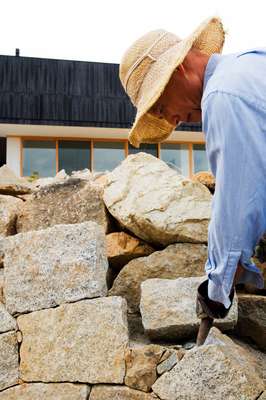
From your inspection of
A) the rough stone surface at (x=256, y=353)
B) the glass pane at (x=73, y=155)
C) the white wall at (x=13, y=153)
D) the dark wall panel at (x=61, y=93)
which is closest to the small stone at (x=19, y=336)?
the rough stone surface at (x=256, y=353)

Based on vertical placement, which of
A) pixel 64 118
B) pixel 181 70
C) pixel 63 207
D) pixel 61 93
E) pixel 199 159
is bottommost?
pixel 199 159

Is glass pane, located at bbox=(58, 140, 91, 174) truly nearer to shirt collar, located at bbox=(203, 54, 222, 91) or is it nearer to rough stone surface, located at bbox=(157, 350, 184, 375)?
rough stone surface, located at bbox=(157, 350, 184, 375)

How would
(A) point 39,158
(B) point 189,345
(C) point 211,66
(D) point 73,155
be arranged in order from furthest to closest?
(D) point 73,155 → (A) point 39,158 → (B) point 189,345 → (C) point 211,66

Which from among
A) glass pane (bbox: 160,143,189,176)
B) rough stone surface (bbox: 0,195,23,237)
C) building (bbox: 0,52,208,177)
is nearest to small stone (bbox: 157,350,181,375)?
rough stone surface (bbox: 0,195,23,237)

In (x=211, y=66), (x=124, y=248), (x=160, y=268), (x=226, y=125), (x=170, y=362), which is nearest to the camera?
(x=226, y=125)

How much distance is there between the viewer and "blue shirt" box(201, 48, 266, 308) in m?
1.51

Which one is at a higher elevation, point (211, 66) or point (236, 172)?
point (211, 66)

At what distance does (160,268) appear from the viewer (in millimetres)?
3285

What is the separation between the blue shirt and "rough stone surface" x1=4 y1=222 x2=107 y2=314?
5.10ft

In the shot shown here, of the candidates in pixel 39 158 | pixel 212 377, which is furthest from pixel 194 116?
pixel 39 158

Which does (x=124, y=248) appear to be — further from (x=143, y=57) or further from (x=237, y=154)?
(x=237, y=154)

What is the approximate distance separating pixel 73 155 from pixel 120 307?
1375 cm

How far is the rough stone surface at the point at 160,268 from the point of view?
3268 millimetres

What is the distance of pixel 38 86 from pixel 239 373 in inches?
585
